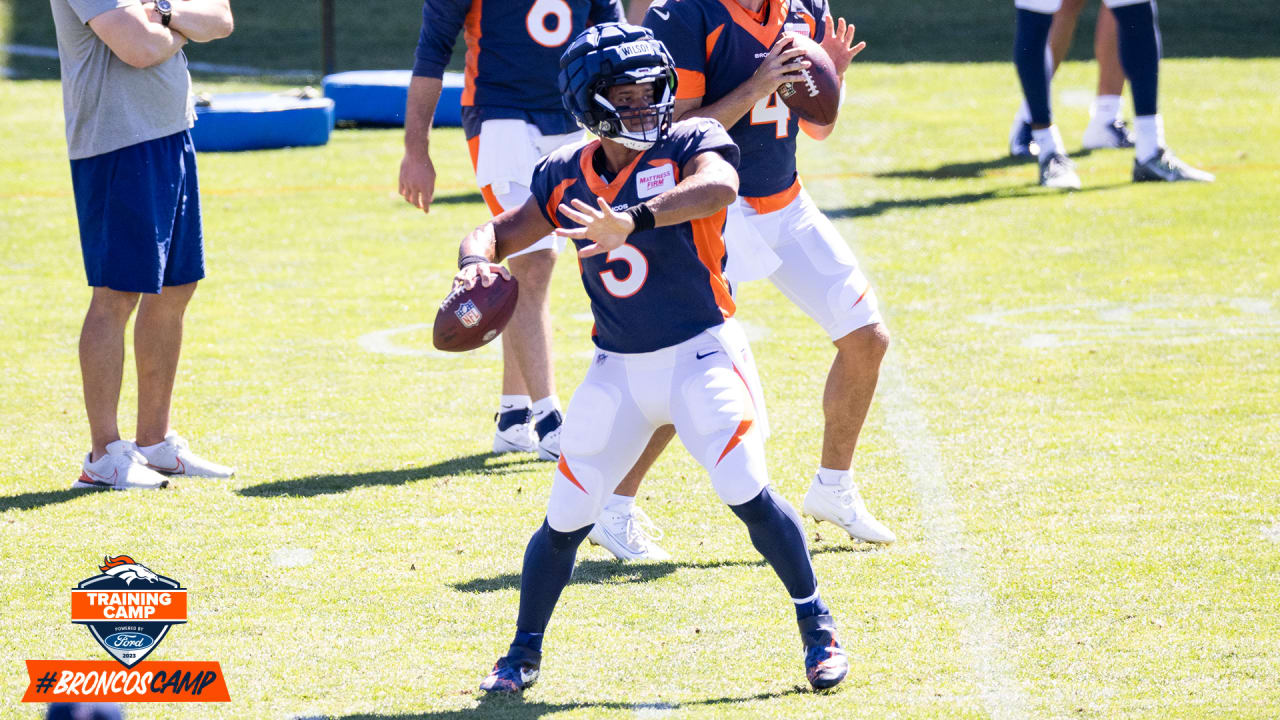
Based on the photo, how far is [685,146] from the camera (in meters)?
4.59

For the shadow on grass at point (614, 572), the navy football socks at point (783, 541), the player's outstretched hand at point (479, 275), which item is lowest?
the shadow on grass at point (614, 572)

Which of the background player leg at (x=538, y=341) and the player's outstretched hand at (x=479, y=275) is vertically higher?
the player's outstretched hand at (x=479, y=275)

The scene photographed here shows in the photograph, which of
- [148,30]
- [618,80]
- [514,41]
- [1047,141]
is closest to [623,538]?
[618,80]

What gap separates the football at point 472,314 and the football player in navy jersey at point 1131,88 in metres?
8.81

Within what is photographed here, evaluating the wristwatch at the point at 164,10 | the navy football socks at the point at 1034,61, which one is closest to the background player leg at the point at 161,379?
the wristwatch at the point at 164,10

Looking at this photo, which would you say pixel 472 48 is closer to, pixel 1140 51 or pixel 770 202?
pixel 770 202

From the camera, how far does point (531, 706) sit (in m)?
4.45

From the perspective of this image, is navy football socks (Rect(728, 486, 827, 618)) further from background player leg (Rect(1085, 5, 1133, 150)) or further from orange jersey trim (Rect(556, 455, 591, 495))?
background player leg (Rect(1085, 5, 1133, 150))

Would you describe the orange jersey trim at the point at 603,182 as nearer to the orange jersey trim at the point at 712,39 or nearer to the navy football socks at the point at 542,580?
the navy football socks at the point at 542,580

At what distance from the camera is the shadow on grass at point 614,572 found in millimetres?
5422

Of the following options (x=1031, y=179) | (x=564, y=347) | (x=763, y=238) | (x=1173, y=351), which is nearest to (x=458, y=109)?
(x=1031, y=179)

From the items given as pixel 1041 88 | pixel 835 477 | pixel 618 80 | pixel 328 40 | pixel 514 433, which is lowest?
pixel 328 40

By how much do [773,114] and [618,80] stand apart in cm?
142

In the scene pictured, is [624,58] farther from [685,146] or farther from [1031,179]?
[1031,179]
